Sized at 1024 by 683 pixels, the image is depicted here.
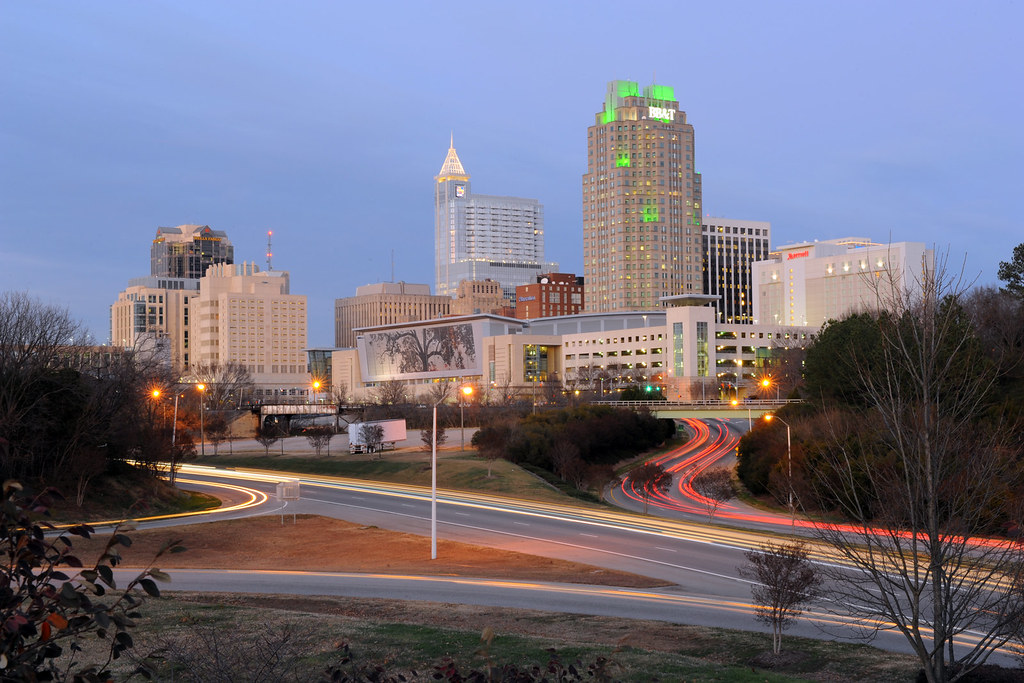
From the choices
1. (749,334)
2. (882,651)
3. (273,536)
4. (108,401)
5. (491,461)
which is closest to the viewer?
(882,651)

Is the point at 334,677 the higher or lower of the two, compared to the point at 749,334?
lower

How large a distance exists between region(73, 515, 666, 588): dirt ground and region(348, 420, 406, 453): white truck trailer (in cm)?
4510

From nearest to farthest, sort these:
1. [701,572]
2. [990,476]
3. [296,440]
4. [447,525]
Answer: [990,476]
[701,572]
[447,525]
[296,440]

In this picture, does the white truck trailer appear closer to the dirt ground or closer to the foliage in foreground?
the dirt ground

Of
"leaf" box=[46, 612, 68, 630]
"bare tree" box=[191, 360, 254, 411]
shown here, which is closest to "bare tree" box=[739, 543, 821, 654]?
"leaf" box=[46, 612, 68, 630]

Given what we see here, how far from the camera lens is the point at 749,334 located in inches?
7721

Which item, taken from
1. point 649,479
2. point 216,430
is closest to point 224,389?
point 216,430

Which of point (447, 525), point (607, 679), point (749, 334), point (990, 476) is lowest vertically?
point (447, 525)

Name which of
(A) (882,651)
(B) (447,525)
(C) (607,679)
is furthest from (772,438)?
(C) (607,679)

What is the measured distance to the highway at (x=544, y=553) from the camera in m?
26.1

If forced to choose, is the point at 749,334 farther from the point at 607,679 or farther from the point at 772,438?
the point at 607,679

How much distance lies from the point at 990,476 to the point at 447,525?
117 feet

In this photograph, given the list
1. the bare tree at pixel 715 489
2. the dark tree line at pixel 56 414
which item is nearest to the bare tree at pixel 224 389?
the dark tree line at pixel 56 414

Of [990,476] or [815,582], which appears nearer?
[990,476]
